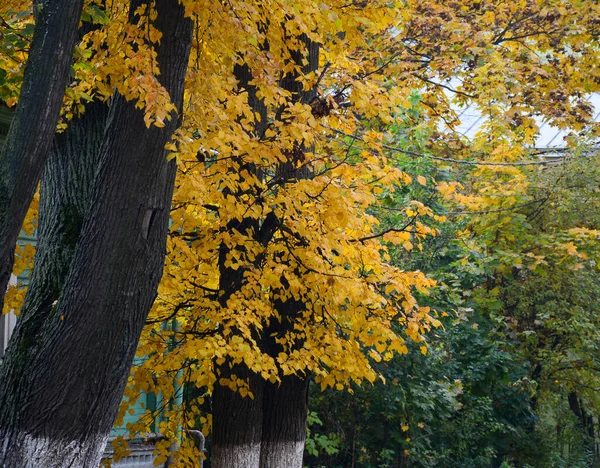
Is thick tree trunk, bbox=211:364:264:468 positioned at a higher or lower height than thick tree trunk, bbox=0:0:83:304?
lower

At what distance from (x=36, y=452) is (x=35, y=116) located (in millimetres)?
2059

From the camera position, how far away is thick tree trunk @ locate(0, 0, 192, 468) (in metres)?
4.86

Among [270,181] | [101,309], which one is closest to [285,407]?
[270,181]

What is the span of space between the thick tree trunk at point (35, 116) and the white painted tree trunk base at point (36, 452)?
1.04 meters

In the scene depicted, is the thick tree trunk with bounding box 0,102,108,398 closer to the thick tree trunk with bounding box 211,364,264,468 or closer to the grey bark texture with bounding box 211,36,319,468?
the grey bark texture with bounding box 211,36,319,468

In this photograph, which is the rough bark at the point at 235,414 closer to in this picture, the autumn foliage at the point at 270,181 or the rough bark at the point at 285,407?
the autumn foliage at the point at 270,181

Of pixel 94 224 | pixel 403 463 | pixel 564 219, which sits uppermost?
pixel 564 219

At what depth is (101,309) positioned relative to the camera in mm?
5055

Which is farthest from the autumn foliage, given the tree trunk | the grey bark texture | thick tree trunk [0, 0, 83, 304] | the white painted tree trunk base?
the white painted tree trunk base

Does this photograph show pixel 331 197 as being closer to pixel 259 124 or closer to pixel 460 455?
pixel 259 124

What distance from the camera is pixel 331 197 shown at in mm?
7680

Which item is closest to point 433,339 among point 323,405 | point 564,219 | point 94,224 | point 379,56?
point 323,405

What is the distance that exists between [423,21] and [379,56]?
83 centimetres

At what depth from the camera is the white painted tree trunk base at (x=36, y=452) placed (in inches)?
189
